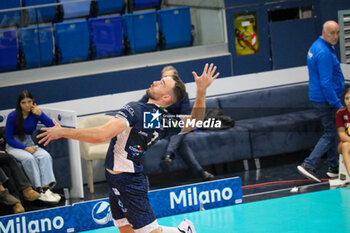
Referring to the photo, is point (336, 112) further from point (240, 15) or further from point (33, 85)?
point (33, 85)

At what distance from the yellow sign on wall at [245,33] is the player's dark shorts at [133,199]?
19.1 ft

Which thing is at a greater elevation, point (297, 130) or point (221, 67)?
point (221, 67)

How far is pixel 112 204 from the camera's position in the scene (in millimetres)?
3969

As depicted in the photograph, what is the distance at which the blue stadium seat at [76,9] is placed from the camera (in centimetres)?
887

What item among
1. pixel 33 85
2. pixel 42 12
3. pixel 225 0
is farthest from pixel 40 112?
pixel 225 0

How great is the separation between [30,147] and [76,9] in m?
3.13

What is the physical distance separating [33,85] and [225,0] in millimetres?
3316

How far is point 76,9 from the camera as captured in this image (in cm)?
898

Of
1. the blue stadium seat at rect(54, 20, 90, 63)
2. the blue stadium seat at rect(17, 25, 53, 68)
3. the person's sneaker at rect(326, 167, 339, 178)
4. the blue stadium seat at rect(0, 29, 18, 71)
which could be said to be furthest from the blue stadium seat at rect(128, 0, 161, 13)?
the person's sneaker at rect(326, 167, 339, 178)

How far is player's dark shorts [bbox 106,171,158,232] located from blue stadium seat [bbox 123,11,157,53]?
521 cm

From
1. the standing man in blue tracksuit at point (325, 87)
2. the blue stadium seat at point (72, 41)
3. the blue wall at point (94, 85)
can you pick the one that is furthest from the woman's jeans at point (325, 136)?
the blue stadium seat at point (72, 41)

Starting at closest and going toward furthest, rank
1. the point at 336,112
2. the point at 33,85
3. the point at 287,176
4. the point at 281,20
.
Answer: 1. the point at 336,112
2. the point at 287,176
3. the point at 33,85
4. the point at 281,20

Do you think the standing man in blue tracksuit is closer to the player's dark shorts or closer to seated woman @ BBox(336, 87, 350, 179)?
seated woman @ BBox(336, 87, 350, 179)

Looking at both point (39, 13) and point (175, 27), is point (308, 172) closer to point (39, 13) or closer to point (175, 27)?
point (175, 27)
